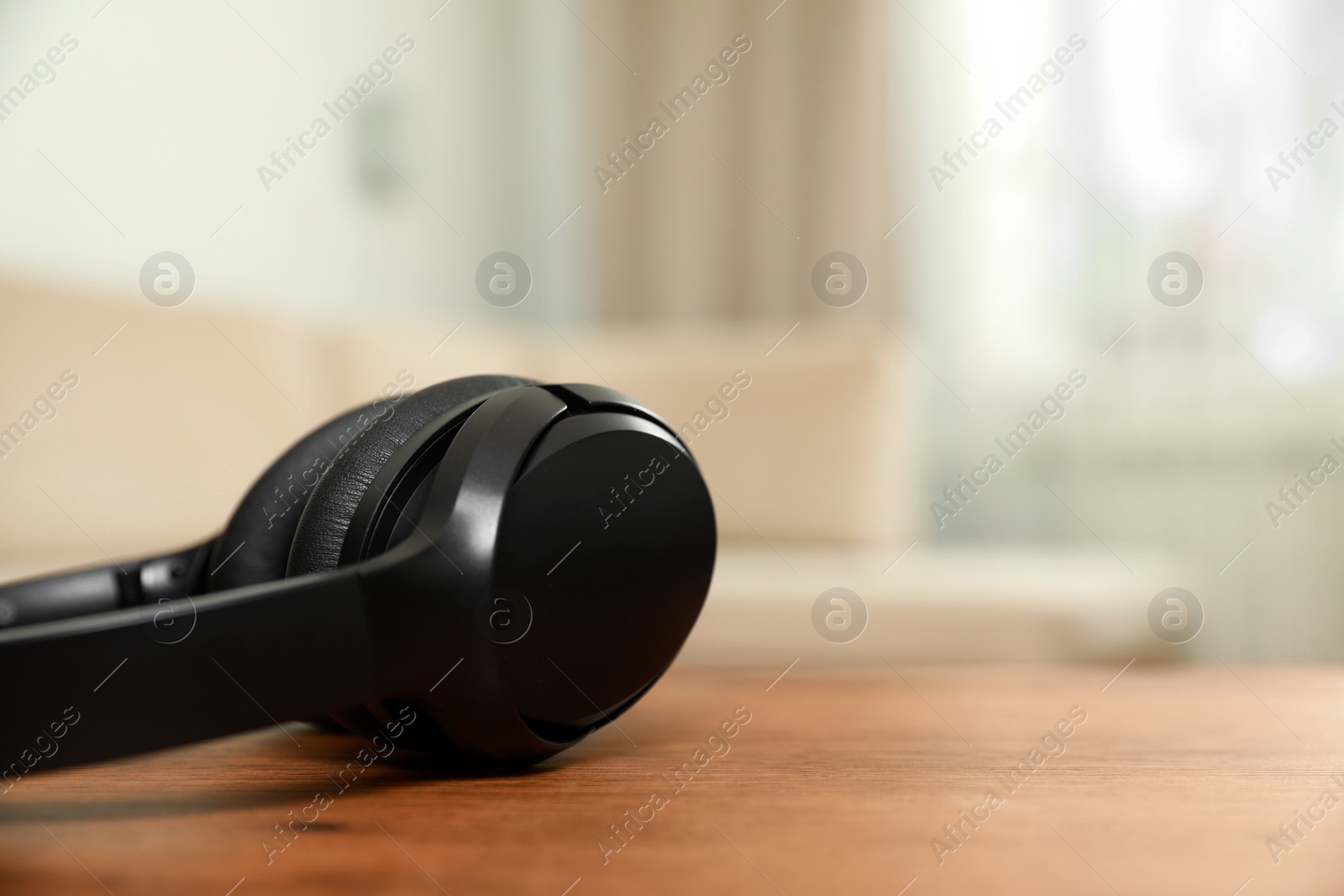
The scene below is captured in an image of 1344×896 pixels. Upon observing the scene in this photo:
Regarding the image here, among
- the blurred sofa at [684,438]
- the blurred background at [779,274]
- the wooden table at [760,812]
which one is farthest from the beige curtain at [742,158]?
the wooden table at [760,812]

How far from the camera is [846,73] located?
323 centimetres

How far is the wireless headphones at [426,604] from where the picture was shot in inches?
14.4

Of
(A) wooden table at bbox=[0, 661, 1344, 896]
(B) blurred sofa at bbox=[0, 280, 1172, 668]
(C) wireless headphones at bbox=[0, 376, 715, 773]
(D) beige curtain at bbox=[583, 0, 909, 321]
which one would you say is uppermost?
(D) beige curtain at bbox=[583, 0, 909, 321]

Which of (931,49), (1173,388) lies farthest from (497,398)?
(931,49)

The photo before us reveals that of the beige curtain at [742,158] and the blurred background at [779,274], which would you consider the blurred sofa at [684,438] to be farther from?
the beige curtain at [742,158]

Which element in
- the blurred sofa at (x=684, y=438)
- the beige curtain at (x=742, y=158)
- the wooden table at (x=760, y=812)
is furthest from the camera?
the beige curtain at (x=742, y=158)

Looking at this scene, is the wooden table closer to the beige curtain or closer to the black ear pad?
the black ear pad

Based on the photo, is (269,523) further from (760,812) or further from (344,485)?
(760,812)

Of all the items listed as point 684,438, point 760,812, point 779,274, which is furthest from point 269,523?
point 779,274

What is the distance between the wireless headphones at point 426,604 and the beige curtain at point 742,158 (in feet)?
9.40

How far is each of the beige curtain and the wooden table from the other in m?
2.79

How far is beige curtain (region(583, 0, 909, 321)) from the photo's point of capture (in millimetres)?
3242

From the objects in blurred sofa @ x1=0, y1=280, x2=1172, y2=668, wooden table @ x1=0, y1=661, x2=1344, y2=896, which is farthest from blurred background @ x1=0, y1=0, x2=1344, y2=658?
wooden table @ x1=0, y1=661, x2=1344, y2=896

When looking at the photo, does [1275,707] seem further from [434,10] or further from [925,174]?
[434,10]
